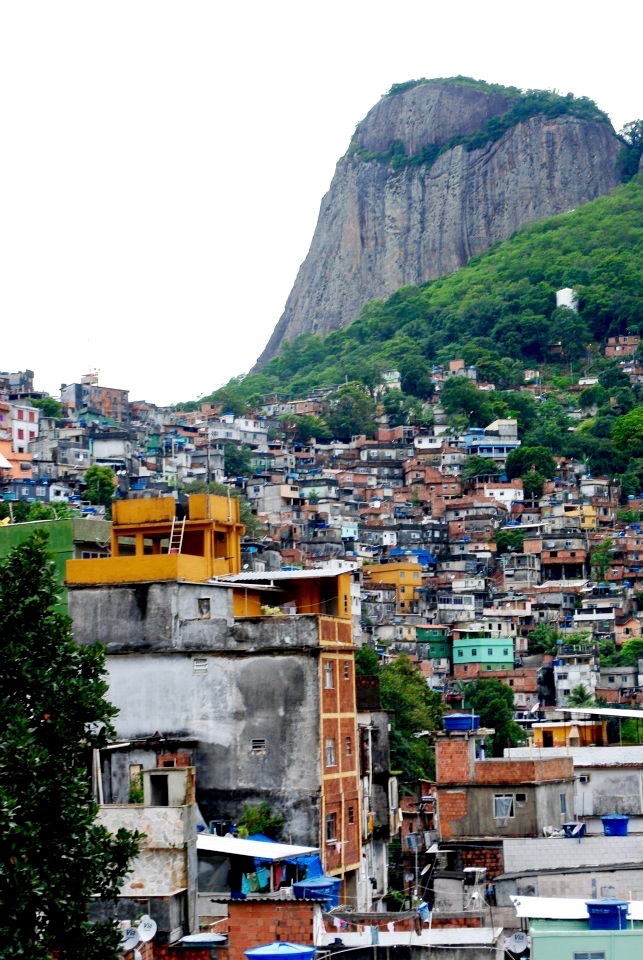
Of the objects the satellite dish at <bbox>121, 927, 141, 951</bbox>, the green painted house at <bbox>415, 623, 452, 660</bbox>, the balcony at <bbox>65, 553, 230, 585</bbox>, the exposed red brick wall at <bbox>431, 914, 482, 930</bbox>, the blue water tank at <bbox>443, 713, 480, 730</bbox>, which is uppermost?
the balcony at <bbox>65, 553, 230, 585</bbox>

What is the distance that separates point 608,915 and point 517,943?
1.17 m

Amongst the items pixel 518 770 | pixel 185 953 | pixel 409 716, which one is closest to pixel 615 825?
pixel 518 770

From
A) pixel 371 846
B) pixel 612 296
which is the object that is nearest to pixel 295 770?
pixel 371 846

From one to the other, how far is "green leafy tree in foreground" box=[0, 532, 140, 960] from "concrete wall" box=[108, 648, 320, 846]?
32.0ft

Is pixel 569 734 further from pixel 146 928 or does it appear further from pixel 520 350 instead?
pixel 520 350

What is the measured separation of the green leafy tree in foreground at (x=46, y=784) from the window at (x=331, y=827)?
10.5 meters

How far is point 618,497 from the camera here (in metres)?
128

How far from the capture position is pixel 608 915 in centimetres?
2141

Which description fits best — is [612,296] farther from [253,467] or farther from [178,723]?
[178,723]

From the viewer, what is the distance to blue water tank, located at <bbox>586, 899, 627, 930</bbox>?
2139 cm

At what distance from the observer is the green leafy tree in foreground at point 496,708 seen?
70.9 meters

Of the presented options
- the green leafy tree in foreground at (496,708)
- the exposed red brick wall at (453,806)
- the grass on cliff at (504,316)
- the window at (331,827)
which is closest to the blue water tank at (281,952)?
the exposed red brick wall at (453,806)

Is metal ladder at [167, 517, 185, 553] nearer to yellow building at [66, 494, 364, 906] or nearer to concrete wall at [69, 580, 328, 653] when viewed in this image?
yellow building at [66, 494, 364, 906]

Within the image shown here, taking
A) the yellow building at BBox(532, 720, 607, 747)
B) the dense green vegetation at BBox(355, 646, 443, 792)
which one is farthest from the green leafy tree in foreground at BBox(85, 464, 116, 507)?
the yellow building at BBox(532, 720, 607, 747)
